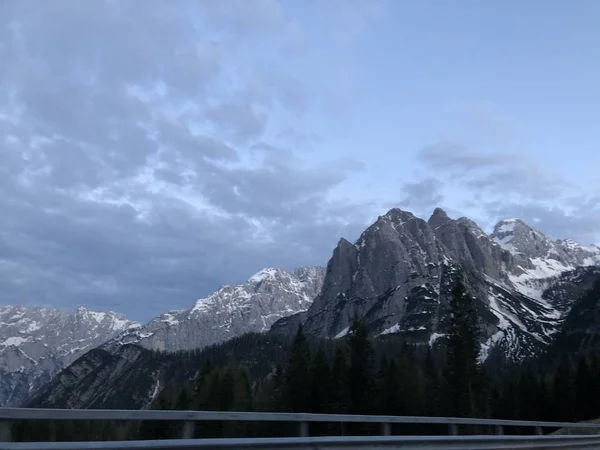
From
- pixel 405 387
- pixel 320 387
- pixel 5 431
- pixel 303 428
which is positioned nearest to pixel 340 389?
pixel 320 387

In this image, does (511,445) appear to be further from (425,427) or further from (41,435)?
(425,427)

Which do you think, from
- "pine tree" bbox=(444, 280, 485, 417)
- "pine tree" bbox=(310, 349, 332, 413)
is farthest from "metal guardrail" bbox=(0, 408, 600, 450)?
"pine tree" bbox=(310, 349, 332, 413)

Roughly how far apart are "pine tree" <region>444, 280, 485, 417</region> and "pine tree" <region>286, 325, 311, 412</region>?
14.2 metres

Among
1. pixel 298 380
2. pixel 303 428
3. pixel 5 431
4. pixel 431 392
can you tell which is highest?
pixel 298 380

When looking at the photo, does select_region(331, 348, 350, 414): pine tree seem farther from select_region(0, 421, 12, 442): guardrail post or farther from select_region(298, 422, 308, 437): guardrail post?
select_region(0, 421, 12, 442): guardrail post

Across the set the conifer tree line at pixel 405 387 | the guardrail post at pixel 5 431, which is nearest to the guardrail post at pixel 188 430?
the guardrail post at pixel 5 431

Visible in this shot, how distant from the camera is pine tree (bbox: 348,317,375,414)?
2243 inches

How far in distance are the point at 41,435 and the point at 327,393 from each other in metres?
51.7

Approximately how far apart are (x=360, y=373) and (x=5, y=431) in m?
51.8

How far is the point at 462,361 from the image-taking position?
53781 mm

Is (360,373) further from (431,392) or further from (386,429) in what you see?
(386,429)

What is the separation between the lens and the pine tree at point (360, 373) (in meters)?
57.0

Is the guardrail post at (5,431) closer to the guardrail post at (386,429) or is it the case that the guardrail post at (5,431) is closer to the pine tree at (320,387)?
the guardrail post at (386,429)

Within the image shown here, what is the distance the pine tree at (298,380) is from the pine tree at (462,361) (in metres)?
14.2
